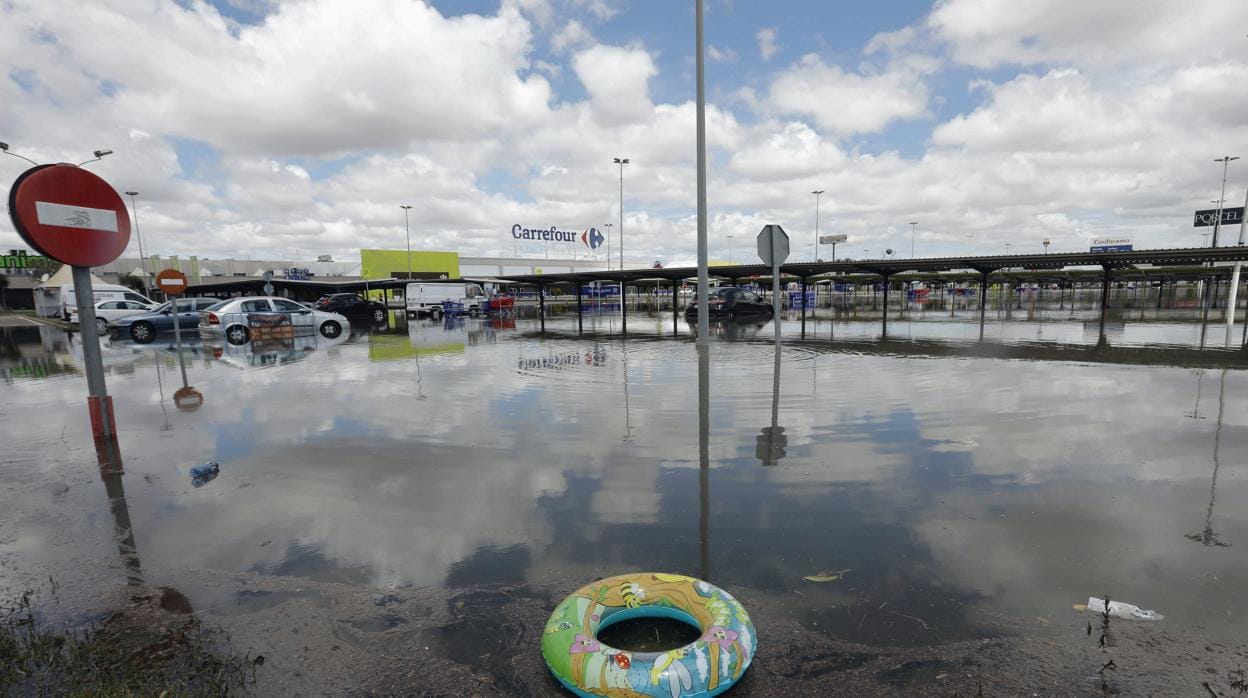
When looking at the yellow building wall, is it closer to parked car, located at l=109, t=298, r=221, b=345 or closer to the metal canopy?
parked car, located at l=109, t=298, r=221, b=345

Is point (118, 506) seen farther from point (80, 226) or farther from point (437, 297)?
point (437, 297)

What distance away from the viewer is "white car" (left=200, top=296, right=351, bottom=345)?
1965 centimetres

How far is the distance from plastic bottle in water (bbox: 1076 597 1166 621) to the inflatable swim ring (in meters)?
2.07

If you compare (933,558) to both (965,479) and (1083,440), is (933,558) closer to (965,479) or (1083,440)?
(965,479)

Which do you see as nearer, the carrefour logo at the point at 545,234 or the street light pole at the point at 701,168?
the street light pole at the point at 701,168

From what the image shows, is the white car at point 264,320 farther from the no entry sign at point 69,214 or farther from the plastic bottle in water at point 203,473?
the plastic bottle in water at point 203,473

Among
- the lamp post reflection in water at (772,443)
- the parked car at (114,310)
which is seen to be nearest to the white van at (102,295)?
the parked car at (114,310)

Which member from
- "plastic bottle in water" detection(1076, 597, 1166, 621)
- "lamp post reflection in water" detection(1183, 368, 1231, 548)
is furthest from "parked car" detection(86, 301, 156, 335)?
"lamp post reflection in water" detection(1183, 368, 1231, 548)

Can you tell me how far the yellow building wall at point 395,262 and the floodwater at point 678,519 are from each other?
70.7 m

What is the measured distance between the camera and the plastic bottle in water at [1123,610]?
308 cm

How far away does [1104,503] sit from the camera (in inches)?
180

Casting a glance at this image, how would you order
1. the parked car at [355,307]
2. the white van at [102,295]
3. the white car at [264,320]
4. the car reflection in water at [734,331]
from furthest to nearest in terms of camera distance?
1. the parked car at [355,307]
2. the white van at [102,295]
3. the white car at [264,320]
4. the car reflection in water at [734,331]

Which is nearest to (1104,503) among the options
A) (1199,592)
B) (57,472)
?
(1199,592)

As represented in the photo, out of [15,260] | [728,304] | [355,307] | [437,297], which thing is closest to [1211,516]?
[728,304]
